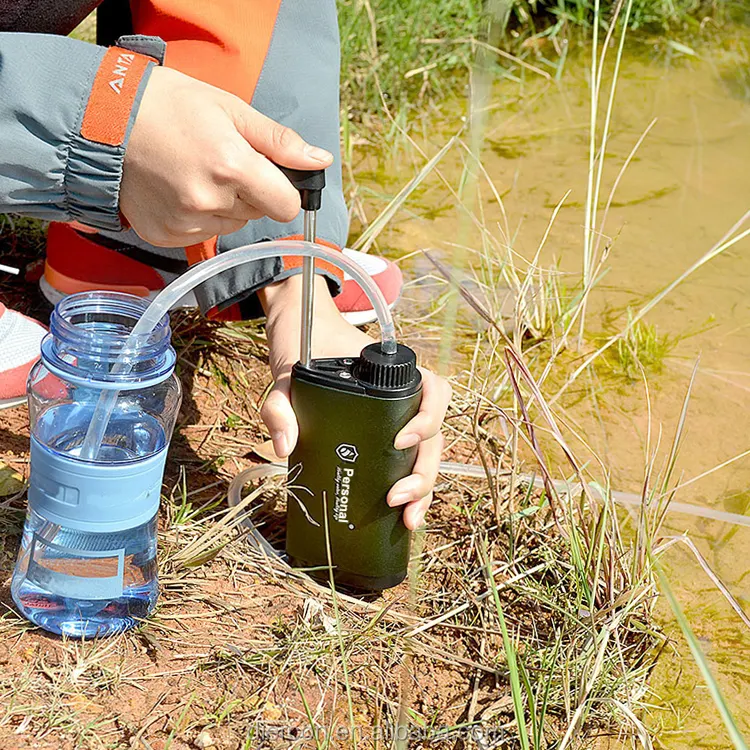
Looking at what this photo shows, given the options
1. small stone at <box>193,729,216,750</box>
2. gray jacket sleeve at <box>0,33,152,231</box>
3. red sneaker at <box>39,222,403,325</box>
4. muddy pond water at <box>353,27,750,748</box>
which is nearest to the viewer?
small stone at <box>193,729,216,750</box>

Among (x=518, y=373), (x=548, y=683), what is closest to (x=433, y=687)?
(x=548, y=683)

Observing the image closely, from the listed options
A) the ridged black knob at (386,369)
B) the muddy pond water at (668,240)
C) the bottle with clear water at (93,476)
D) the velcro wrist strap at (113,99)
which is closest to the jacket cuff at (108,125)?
the velcro wrist strap at (113,99)

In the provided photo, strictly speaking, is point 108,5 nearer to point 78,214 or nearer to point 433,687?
point 78,214

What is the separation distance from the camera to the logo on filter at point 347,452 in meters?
1.26

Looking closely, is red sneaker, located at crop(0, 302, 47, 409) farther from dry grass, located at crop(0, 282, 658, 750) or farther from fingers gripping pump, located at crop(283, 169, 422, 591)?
fingers gripping pump, located at crop(283, 169, 422, 591)

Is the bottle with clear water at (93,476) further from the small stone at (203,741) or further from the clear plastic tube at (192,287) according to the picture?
the small stone at (203,741)

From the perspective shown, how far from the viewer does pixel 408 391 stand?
123 cm

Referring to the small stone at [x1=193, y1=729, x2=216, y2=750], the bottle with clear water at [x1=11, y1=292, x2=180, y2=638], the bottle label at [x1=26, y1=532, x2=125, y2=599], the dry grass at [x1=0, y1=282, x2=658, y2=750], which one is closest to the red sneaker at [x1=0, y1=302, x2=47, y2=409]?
the dry grass at [x1=0, y1=282, x2=658, y2=750]

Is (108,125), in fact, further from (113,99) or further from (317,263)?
(317,263)

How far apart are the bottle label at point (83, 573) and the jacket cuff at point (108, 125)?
0.41 meters

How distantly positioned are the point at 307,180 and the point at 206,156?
0.11 metres

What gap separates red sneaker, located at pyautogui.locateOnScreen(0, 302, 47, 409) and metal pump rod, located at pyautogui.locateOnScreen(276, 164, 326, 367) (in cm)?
45

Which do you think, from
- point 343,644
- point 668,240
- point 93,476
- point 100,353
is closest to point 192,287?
point 100,353

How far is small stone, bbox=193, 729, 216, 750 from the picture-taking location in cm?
110
